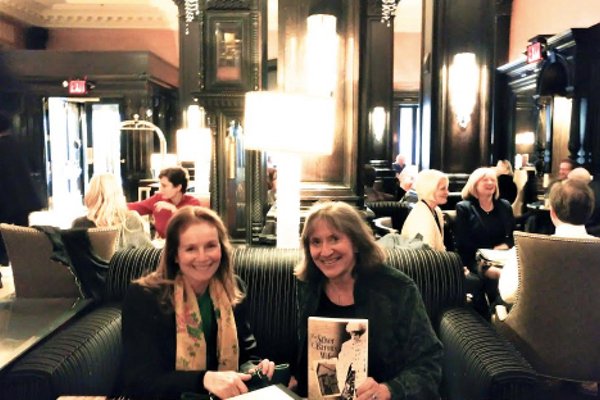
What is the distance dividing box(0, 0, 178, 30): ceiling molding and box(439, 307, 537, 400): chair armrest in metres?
11.1

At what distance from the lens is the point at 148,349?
1.70 meters

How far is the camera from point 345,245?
179 centimetres

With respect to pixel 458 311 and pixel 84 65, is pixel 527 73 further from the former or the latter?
pixel 84 65

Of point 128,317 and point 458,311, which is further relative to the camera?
point 458,311

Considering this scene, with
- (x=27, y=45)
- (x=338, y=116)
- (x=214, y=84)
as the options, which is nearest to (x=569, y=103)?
(x=338, y=116)

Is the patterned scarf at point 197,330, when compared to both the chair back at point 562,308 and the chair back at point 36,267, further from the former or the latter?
the chair back at point 36,267

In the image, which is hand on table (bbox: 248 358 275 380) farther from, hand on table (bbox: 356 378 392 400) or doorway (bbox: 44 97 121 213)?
doorway (bbox: 44 97 121 213)

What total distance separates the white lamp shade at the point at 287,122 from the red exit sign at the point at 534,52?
4984mm

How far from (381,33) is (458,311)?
8.16m

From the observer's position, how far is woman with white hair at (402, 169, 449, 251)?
349cm

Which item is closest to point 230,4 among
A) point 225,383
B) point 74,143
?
point 225,383

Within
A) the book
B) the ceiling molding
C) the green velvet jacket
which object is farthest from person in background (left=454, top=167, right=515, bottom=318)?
the ceiling molding

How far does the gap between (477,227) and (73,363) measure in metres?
2.96

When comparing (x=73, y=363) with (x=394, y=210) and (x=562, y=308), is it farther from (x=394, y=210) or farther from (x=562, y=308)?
(x=394, y=210)
